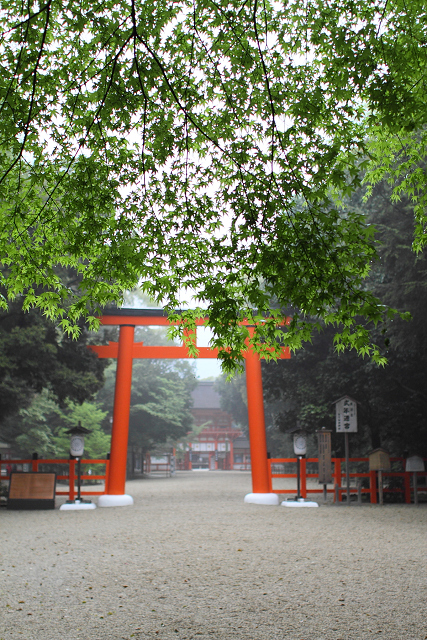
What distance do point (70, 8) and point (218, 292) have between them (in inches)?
113

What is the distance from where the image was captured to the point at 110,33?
5102 millimetres

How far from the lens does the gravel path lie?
437cm

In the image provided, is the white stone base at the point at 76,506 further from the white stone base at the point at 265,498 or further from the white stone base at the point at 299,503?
the white stone base at the point at 299,503

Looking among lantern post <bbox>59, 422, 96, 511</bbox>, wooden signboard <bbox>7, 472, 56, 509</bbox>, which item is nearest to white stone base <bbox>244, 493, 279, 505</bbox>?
lantern post <bbox>59, 422, 96, 511</bbox>

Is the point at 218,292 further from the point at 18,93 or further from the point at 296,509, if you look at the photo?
the point at 296,509

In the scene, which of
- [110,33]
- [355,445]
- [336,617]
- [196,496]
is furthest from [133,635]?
[355,445]

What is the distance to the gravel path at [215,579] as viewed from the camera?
437cm

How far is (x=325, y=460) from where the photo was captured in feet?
44.8

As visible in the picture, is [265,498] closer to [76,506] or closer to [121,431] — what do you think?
[121,431]

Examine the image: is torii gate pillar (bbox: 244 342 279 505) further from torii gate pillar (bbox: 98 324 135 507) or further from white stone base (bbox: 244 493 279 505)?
torii gate pillar (bbox: 98 324 135 507)

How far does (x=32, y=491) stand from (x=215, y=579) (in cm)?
849

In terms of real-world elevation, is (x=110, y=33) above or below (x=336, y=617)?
above

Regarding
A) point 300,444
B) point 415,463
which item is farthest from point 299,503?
point 415,463

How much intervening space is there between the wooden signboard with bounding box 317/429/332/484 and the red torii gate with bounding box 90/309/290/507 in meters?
1.33
